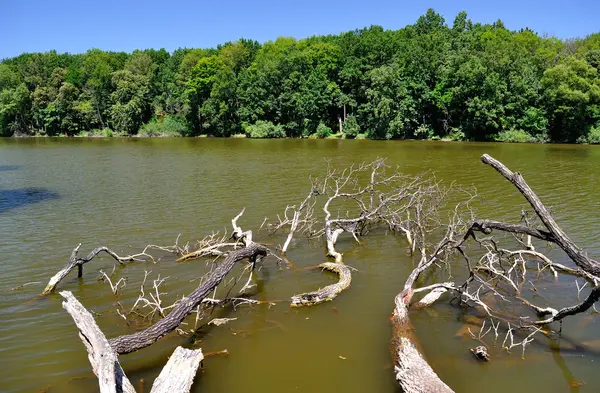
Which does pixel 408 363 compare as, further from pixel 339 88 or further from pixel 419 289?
pixel 339 88

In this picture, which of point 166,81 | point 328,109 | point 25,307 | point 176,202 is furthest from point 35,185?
point 166,81

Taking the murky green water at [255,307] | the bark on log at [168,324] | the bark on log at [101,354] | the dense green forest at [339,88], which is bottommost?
the murky green water at [255,307]

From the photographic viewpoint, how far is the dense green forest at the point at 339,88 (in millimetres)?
49469

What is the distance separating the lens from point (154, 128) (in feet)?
232

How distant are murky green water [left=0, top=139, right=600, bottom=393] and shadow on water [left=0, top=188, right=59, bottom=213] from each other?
3.6 inches

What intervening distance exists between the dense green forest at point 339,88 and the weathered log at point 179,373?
4994 centimetres

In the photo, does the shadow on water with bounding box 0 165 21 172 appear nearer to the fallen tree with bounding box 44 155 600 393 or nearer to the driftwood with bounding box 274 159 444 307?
the driftwood with bounding box 274 159 444 307

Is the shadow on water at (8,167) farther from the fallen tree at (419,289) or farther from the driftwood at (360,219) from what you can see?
the fallen tree at (419,289)

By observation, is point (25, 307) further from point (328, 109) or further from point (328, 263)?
point (328, 109)

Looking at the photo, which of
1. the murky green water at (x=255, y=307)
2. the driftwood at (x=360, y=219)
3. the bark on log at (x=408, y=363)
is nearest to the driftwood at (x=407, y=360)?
the bark on log at (x=408, y=363)

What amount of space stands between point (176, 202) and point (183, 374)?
13.4 metres

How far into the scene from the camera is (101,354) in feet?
16.5

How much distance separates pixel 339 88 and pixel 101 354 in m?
61.0

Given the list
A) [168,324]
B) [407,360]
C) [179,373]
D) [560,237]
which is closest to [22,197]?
[168,324]
